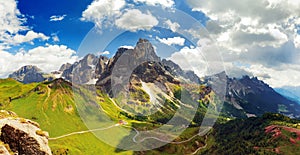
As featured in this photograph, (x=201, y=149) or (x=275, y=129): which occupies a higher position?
(x=275, y=129)

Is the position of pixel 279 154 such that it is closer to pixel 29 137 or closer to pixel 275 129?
pixel 275 129

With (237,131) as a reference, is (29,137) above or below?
above

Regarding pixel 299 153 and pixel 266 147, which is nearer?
pixel 299 153

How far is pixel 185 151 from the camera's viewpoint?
199m

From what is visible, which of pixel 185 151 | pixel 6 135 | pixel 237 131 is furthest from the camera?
pixel 185 151

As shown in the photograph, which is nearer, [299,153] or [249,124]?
[299,153]

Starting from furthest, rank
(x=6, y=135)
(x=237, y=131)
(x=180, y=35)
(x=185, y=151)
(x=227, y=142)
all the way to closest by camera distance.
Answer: (x=185, y=151)
(x=237, y=131)
(x=227, y=142)
(x=180, y=35)
(x=6, y=135)

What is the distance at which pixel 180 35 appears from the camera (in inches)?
1566

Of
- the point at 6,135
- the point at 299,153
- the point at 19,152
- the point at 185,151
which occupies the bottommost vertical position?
the point at 185,151

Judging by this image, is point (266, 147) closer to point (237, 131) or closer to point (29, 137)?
point (237, 131)

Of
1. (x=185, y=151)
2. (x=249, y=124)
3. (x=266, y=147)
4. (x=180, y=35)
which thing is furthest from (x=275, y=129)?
(x=180, y=35)

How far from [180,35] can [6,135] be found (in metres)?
26.0

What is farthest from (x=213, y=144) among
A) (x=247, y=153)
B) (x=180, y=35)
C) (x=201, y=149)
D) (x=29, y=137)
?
(x=29, y=137)

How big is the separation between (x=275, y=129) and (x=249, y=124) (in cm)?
3333
